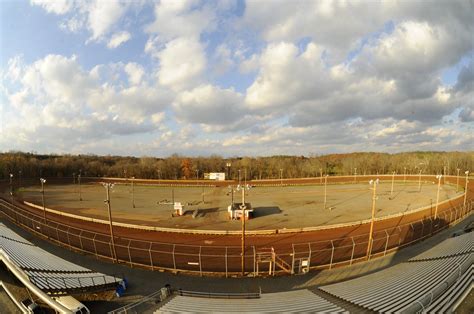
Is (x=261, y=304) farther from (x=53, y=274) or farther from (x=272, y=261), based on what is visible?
(x=53, y=274)

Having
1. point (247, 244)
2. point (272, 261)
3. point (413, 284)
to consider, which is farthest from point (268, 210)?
point (413, 284)

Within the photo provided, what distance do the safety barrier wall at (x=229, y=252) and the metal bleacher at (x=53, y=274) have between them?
3.36 metres

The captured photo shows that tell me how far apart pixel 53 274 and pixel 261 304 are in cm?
1459

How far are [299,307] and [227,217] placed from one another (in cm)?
2737

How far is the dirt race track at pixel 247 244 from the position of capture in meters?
22.3

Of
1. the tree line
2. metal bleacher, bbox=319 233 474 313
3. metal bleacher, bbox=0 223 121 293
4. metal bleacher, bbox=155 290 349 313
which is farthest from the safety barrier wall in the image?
the tree line

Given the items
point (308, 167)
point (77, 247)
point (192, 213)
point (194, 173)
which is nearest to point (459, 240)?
point (192, 213)

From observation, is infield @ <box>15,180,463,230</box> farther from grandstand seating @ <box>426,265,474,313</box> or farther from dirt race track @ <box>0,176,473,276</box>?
grandstand seating @ <box>426,265,474,313</box>

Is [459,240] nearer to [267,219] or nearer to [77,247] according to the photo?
[267,219]

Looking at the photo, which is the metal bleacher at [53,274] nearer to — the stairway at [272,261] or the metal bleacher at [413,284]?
the stairway at [272,261]

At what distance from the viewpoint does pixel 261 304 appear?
14477mm

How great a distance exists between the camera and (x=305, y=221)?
119ft

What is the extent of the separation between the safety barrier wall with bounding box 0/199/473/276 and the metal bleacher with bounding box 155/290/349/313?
3.04m

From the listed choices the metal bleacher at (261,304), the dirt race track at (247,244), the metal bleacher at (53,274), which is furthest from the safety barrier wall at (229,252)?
the metal bleacher at (53,274)
